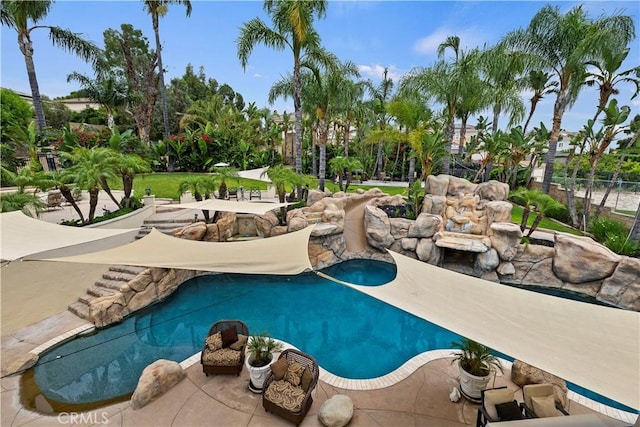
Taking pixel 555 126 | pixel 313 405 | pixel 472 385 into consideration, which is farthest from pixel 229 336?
pixel 555 126

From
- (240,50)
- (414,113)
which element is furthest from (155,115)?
(414,113)

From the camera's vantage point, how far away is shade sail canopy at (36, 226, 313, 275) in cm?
612

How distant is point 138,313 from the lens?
8.65 m

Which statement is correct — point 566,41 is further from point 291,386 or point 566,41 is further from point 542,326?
point 291,386

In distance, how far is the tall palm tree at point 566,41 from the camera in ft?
39.9

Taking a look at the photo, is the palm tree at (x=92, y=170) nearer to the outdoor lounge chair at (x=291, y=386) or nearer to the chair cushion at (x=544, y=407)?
the outdoor lounge chair at (x=291, y=386)

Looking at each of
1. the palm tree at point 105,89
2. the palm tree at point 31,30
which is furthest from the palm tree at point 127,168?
the palm tree at point 105,89

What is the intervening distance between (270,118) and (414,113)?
26337mm

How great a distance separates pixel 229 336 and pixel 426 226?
906 centimetres

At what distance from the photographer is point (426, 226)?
1216cm

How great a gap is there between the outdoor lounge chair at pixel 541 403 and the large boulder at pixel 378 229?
8.26 meters

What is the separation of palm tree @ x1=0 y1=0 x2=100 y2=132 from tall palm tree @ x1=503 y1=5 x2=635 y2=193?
22.8 meters

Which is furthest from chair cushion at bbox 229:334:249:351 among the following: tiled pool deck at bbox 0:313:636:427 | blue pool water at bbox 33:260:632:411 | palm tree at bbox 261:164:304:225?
palm tree at bbox 261:164:304:225

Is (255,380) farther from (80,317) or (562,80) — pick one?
(562,80)
